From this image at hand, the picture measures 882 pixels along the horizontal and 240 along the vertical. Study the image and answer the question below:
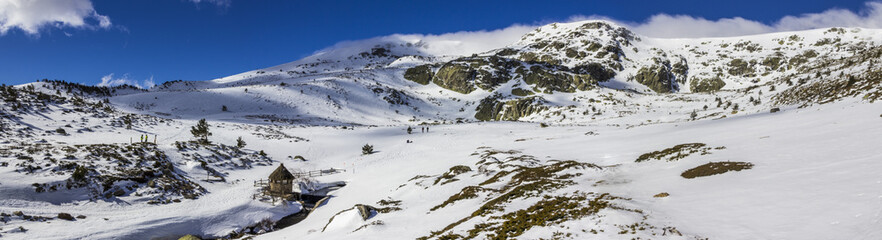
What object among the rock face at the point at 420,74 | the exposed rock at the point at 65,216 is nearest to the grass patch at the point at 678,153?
the exposed rock at the point at 65,216

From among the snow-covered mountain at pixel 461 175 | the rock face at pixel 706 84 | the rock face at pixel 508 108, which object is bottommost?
the snow-covered mountain at pixel 461 175

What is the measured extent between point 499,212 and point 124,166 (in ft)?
106

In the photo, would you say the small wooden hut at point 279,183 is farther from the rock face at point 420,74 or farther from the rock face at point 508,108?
the rock face at point 420,74

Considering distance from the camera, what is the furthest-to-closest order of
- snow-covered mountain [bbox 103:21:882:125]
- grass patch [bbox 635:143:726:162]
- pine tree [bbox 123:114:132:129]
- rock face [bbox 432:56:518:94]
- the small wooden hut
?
rock face [bbox 432:56:518:94] < snow-covered mountain [bbox 103:21:882:125] < pine tree [bbox 123:114:132:129] < the small wooden hut < grass patch [bbox 635:143:726:162]

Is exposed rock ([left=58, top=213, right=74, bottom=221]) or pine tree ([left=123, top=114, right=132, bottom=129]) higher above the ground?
pine tree ([left=123, top=114, right=132, bottom=129])

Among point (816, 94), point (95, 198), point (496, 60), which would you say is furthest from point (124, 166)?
point (496, 60)

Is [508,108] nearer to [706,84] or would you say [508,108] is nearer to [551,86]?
[551,86]

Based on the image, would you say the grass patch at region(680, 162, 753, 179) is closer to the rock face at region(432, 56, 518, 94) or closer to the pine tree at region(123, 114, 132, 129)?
the pine tree at region(123, 114, 132, 129)

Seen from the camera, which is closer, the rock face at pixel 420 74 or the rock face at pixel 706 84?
the rock face at pixel 706 84

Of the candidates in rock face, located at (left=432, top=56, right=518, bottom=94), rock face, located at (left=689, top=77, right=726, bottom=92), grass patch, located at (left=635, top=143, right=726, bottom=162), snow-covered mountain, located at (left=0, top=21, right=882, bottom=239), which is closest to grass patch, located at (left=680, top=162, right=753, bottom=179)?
snow-covered mountain, located at (left=0, top=21, right=882, bottom=239)

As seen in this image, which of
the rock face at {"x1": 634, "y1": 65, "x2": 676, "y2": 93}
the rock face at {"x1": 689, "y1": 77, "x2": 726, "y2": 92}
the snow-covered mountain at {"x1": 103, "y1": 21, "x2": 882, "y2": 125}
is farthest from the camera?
the rock face at {"x1": 634, "y1": 65, "x2": 676, "y2": 93}

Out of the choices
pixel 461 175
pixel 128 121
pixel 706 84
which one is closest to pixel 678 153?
pixel 461 175

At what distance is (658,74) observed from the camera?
522ft

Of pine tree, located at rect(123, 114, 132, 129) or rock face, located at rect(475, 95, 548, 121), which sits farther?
rock face, located at rect(475, 95, 548, 121)
